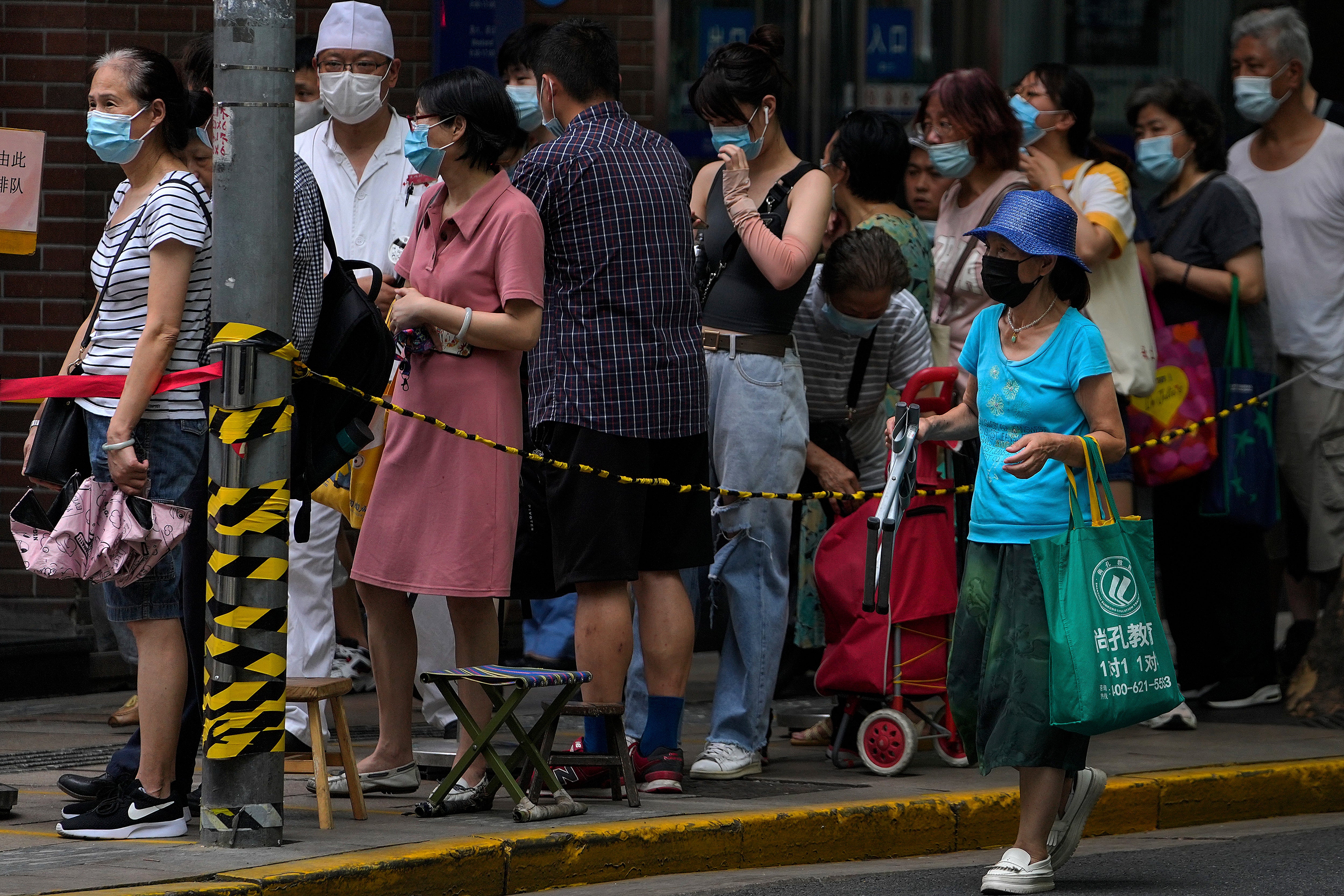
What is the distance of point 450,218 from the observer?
578 cm

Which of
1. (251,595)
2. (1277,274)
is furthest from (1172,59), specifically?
(251,595)

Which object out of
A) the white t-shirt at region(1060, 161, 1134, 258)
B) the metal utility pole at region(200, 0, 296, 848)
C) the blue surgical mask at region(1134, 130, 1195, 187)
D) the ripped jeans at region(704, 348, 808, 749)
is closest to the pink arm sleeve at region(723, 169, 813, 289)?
the ripped jeans at region(704, 348, 808, 749)

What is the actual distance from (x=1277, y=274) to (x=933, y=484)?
101 inches

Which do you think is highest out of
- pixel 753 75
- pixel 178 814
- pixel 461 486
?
pixel 753 75

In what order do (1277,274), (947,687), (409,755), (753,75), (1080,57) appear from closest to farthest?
(947,687) → (409,755) → (753,75) → (1277,274) → (1080,57)

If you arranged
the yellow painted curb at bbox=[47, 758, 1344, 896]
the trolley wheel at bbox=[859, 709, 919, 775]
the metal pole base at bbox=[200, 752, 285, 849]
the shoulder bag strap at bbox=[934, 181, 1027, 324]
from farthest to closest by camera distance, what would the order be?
the shoulder bag strap at bbox=[934, 181, 1027, 324] < the trolley wheel at bbox=[859, 709, 919, 775] < the metal pole base at bbox=[200, 752, 285, 849] < the yellow painted curb at bbox=[47, 758, 1344, 896]

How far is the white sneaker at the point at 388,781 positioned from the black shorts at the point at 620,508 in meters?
0.76

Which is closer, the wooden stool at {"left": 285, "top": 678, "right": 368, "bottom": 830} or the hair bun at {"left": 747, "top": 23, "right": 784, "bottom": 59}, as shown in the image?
the wooden stool at {"left": 285, "top": 678, "right": 368, "bottom": 830}

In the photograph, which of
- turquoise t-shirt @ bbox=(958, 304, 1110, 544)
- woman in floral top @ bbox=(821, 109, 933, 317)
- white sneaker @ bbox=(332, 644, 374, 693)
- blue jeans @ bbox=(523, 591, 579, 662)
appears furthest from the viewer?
blue jeans @ bbox=(523, 591, 579, 662)

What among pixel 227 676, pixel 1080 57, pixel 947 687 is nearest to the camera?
pixel 227 676

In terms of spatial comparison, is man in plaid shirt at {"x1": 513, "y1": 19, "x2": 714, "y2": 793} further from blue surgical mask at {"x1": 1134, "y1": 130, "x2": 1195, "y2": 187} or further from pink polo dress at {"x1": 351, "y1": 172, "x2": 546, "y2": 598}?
blue surgical mask at {"x1": 1134, "y1": 130, "x2": 1195, "y2": 187}

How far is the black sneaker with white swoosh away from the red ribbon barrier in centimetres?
107

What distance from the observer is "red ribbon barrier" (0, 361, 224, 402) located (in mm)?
5266

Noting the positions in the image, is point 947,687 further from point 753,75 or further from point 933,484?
point 753,75
